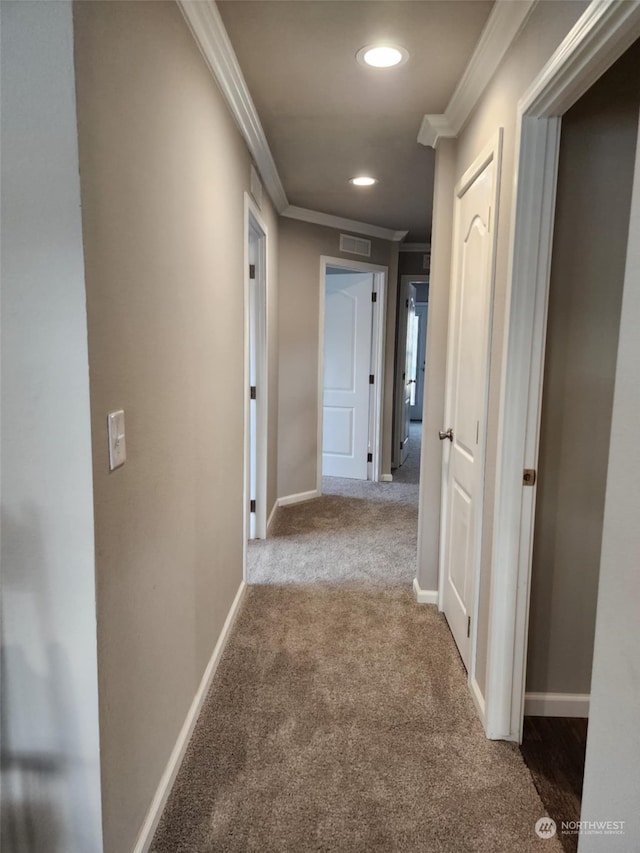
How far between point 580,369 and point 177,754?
1.80 metres

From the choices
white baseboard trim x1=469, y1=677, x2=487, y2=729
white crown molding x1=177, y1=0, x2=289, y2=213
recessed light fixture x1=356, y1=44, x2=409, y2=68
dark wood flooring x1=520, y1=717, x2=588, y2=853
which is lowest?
dark wood flooring x1=520, y1=717, x2=588, y2=853

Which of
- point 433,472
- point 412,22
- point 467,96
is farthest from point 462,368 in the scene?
point 412,22

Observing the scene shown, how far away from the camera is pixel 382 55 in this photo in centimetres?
199

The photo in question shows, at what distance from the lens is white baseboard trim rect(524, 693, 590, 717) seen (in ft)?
6.75

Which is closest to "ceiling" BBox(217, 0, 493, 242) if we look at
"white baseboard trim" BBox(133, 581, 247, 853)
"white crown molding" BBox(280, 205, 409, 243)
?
"white crown molding" BBox(280, 205, 409, 243)

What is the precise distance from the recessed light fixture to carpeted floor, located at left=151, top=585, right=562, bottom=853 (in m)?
2.36

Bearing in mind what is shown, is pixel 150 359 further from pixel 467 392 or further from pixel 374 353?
pixel 374 353

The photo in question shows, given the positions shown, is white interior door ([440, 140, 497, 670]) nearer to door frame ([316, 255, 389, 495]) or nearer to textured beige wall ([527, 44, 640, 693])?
textured beige wall ([527, 44, 640, 693])

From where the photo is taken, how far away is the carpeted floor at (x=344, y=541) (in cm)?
325

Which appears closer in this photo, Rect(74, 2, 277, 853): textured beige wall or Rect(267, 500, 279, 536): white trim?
Rect(74, 2, 277, 853): textured beige wall

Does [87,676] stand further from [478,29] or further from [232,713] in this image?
[478,29]

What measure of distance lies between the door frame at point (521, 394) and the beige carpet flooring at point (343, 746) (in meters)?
0.23

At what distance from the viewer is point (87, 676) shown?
1.13 meters

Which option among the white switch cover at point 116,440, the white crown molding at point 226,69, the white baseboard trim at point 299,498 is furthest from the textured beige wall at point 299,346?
the white switch cover at point 116,440
